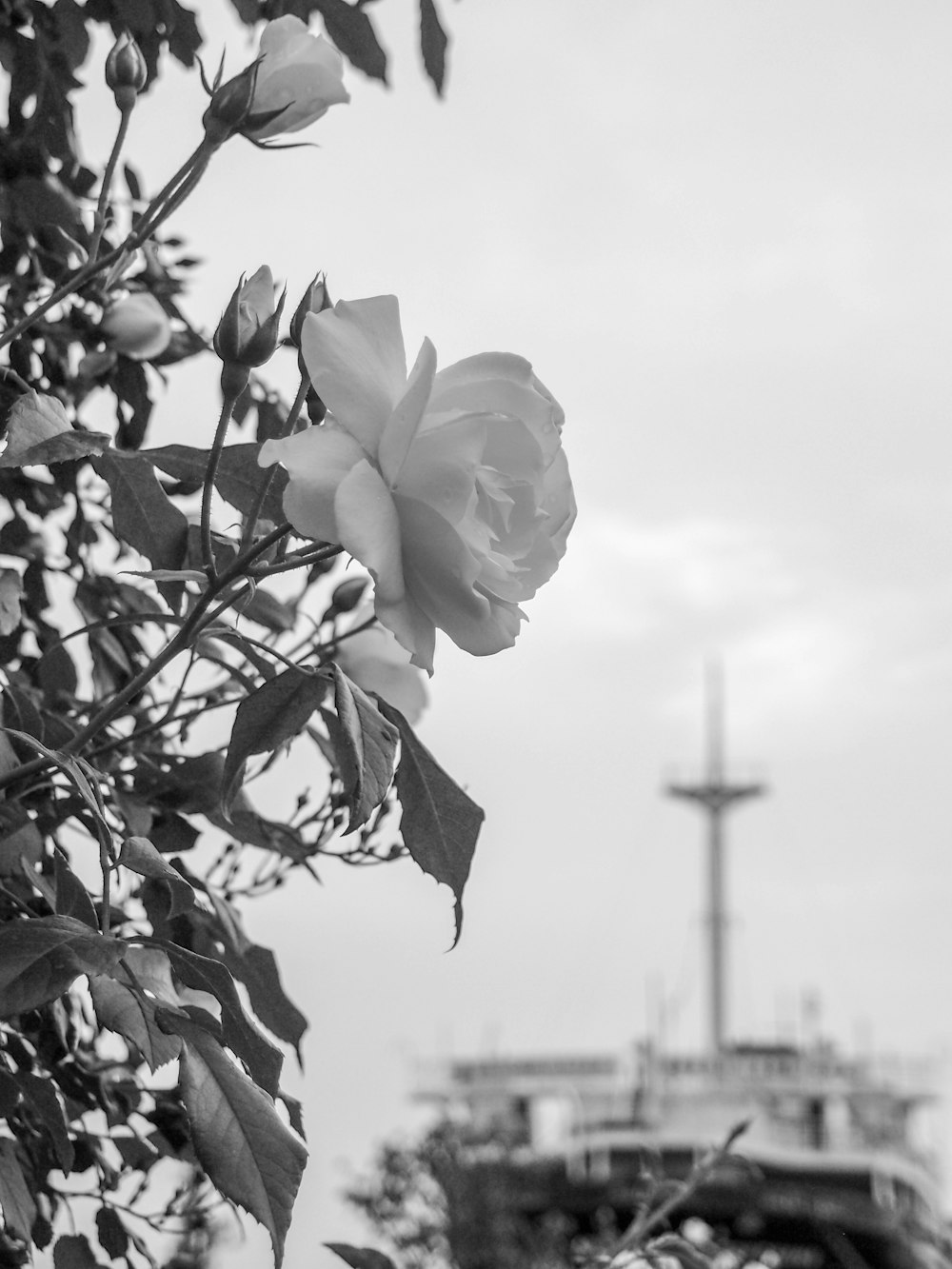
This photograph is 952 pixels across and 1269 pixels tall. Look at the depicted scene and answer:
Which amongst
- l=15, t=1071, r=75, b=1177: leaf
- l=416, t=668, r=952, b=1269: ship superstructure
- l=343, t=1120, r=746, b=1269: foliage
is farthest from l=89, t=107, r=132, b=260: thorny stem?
l=416, t=668, r=952, b=1269: ship superstructure

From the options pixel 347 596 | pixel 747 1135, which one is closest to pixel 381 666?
pixel 347 596

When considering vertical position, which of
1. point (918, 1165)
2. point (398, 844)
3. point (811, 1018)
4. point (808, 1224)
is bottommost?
point (398, 844)

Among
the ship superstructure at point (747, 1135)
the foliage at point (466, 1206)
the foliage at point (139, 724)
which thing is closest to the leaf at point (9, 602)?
the foliage at point (139, 724)

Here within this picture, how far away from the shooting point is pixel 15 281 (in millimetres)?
1084

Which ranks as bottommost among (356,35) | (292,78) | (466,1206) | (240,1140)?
(240,1140)

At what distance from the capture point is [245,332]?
0.60 m

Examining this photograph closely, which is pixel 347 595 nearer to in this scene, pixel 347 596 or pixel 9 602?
pixel 347 596

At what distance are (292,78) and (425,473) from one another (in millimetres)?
296

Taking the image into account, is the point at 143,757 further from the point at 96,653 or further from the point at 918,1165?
the point at 918,1165

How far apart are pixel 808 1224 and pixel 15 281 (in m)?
13.7

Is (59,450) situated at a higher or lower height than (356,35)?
lower

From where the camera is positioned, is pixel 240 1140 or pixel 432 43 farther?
pixel 432 43

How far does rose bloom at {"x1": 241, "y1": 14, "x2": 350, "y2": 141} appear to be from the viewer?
754mm

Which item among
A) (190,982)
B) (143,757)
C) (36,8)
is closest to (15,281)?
(36,8)
